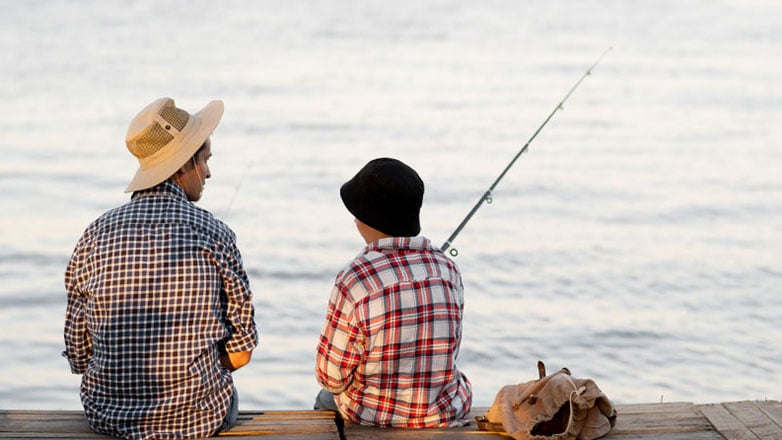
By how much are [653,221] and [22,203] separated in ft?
13.8

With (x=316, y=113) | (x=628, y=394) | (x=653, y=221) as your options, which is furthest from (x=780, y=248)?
(x=316, y=113)

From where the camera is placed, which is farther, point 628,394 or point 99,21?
point 99,21

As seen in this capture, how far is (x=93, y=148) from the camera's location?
970 centimetres

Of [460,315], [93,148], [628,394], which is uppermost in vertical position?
[460,315]

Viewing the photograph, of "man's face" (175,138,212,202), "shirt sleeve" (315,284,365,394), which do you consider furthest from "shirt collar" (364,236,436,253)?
"man's face" (175,138,212,202)

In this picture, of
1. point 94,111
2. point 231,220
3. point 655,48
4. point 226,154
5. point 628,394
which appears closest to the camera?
point 628,394

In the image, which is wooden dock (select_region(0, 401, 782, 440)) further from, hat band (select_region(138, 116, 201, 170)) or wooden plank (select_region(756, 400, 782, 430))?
hat band (select_region(138, 116, 201, 170))

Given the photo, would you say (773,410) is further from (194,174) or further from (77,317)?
(77,317)

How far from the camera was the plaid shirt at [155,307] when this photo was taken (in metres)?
3.12

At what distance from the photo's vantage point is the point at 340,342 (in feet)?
10.8

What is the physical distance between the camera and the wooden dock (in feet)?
11.0

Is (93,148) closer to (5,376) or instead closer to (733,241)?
(5,376)

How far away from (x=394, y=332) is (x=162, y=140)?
767 millimetres

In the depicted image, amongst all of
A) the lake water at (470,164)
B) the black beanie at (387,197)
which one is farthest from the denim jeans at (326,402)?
the lake water at (470,164)
